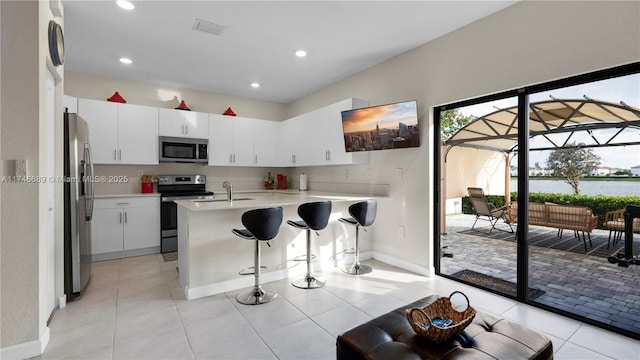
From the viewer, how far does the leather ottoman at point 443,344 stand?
4.30 ft

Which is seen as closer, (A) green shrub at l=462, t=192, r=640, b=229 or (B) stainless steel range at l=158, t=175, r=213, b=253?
(A) green shrub at l=462, t=192, r=640, b=229

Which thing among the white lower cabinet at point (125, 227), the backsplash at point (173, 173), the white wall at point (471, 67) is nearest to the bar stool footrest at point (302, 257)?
the white wall at point (471, 67)

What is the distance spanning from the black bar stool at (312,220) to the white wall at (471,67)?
117 centimetres

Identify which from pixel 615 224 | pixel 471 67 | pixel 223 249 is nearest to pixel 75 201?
pixel 223 249

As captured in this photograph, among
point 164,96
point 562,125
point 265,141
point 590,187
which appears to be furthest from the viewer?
point 265,141

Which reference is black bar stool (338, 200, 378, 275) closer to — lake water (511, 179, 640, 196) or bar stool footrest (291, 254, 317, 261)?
bar stool footrest (291, 254, 317, 261)

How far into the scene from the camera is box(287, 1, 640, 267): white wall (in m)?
2.17

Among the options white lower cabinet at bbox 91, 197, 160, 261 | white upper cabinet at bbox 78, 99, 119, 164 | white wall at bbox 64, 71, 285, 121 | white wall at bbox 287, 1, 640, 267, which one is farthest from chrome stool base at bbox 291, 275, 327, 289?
white wall at bbox 64, 71, 285, 121

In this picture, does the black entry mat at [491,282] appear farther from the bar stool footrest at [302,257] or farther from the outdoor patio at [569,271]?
Answer: the bar stool footrest at [302,257]

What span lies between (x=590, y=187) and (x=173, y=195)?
4.98 metres

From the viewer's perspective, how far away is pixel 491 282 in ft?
10.3

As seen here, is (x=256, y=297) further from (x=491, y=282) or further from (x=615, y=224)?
(x=615, y=224)

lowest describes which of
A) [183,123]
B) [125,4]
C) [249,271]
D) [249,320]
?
[249,320]

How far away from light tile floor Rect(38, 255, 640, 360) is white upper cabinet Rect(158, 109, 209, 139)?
7.61 feet
